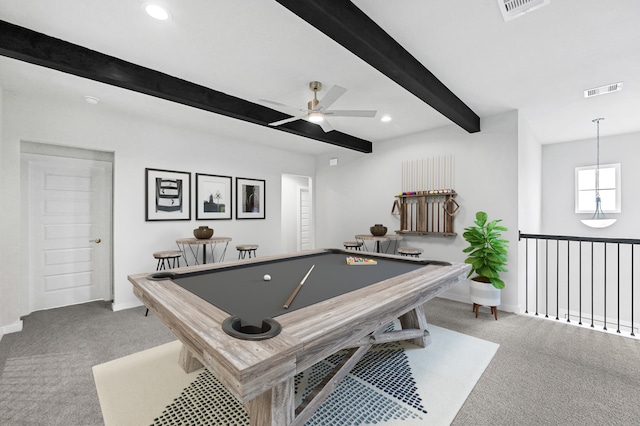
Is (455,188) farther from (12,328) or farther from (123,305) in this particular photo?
(12,328)

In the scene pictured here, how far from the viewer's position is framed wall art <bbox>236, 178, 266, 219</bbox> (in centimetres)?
492

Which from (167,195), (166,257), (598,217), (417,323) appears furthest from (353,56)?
(598,217)

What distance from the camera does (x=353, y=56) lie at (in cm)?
234

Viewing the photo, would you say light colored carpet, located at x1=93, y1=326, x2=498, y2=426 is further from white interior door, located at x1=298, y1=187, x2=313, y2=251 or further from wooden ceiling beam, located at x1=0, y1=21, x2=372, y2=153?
white interior door, located at x1=298, y1=187, x2=313, y2=251

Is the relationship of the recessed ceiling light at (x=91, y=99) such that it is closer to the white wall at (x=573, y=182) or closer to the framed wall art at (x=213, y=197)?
the framed wall art at (x=213, y=197)

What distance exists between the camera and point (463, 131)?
159 inches

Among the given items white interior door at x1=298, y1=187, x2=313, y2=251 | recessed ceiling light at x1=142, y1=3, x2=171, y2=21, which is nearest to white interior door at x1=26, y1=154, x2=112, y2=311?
recessed ceiling light at x1=142, y1=3, x2=171, y2=21

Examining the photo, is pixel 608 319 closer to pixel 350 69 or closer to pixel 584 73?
pixel 584 73

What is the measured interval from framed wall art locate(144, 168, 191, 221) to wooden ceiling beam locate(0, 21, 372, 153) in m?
1.58

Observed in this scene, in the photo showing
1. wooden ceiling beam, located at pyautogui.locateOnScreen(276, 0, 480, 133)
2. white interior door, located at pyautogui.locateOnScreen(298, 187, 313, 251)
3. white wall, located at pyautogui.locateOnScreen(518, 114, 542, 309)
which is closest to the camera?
wooden ceiling beam, located at pyautogui.locateOnScreen(276, 0, 480, 133)

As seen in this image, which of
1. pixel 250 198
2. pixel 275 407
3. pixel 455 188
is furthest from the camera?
pixel 250 198

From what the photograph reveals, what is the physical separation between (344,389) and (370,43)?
238 cm

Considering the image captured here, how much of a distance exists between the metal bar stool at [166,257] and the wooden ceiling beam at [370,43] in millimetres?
3123

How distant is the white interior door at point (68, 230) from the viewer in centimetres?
348
